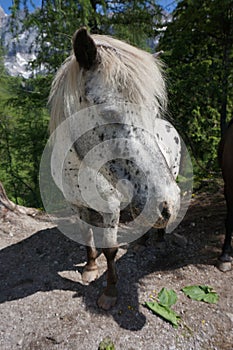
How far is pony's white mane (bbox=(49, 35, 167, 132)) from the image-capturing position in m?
1.70

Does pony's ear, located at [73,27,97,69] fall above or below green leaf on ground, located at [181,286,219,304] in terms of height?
above

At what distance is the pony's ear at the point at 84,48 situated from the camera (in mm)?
1584

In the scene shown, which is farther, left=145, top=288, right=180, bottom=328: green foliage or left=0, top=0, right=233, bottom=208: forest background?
left=0, top=0, right=233, bottom=208: forest background

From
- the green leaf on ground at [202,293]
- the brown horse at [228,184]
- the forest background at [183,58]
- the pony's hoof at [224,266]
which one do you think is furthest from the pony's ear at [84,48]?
the forest background at [183,58]

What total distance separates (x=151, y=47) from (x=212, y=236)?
15.8ft

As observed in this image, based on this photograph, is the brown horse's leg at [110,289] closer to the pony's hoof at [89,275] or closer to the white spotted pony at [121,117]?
the pony's hoof at [89,275]

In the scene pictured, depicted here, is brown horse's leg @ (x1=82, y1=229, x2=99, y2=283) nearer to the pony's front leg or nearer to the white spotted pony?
the pony's front leg

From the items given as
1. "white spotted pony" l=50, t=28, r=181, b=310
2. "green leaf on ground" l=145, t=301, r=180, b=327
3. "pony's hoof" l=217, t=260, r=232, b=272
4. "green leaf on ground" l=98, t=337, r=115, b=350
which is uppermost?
"white spotted pony" l=50, t=28, r=181, b=310

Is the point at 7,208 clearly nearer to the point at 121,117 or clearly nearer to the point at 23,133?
the point at 121,117

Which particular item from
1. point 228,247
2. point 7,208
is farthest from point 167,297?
point 7,208

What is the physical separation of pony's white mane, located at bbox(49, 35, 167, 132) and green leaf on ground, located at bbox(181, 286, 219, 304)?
181cm

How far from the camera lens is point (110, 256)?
247cm

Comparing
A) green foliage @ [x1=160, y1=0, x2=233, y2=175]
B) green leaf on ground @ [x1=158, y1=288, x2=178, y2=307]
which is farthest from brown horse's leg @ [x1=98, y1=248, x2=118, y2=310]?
green foliage @ [x1=160, y1=0, x2=233, y2=175]

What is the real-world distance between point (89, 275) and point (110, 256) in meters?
0.53
